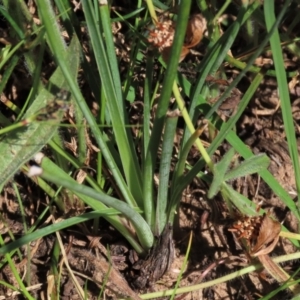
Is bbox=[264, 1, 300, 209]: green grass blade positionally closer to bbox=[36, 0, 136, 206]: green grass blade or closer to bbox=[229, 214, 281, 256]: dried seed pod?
bbox=[229, 214, 281, 256]: dried seed pod

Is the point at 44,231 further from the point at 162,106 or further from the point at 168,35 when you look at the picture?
the point at 168,35

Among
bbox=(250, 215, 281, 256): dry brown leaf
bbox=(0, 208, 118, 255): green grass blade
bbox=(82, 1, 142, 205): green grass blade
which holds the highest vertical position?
bbox=(82, 1, 142, 205): green grass blade

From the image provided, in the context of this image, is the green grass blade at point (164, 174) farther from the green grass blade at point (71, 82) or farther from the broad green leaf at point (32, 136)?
the broad green leaf at point (32, 136)

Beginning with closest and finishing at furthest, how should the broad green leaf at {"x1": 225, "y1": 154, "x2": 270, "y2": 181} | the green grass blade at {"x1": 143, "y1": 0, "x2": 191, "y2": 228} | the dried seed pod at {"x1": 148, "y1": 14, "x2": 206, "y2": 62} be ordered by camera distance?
the green grass blade at {"x1": 143, "y1": 0, "x2": 191, "y2": 228} → the dried seed pod at {"x1": 148, "y1": 14, "x2": 206, "y2": 62} → the broad green leaf at {"x1": 225, "y1": 154, "x2": 270, "y2": 181}

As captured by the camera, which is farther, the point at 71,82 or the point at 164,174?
the point at 164,174

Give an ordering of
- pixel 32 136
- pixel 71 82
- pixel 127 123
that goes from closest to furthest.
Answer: pixel 71 82, pixel 32 136, pixel 127 123

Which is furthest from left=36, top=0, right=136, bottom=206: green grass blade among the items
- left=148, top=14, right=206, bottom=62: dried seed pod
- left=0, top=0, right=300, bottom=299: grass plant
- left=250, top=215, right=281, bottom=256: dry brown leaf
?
left=250, top=215, right=281, bottom=256: dry brown leaf

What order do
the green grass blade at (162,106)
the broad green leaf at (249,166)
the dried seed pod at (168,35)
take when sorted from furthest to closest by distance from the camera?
the broad green leaf at (249,166) < the dried seed pod at (168,35) < the green grass blade at (162,106)


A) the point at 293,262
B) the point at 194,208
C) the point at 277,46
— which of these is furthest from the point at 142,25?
the point at 293,262

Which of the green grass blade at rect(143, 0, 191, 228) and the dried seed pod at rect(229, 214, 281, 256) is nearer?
the green grass blade at rect(143, 0, 191, 228)

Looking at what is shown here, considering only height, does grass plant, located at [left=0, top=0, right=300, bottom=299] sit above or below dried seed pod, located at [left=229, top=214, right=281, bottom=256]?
above

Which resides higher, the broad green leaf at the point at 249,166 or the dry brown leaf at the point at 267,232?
the broad green leaf at the point at 249,166

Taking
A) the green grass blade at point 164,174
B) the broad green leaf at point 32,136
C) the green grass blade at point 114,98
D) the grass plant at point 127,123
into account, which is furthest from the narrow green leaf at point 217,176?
the broad green leaf at point 32,136

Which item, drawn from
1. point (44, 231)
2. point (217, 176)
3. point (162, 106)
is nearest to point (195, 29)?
point (162, 106)
